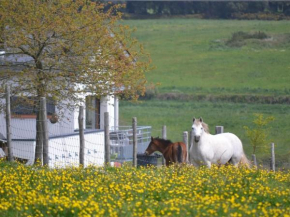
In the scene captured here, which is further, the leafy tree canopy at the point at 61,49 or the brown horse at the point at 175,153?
the leafy tree canopy at the point at 61,49

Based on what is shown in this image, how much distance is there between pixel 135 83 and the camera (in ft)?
69.1

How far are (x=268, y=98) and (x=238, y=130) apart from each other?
20.2 feet

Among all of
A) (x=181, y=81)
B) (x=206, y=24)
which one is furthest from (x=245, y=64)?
(x=206, y=24)

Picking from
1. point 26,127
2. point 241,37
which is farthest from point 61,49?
point 241,37

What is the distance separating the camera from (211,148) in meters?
17.6

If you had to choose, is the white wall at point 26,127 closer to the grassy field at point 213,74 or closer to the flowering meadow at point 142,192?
the flowering meadow at point 142,192

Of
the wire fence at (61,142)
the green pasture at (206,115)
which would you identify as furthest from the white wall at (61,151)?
the green pasture at (206,115)

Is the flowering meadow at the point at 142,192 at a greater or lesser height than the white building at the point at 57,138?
greater

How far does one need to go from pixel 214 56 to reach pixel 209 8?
5470 millimetres

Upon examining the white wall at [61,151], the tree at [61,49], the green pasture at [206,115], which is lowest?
the green pasture at [206,115]

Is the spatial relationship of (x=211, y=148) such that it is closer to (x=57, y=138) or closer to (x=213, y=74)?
(x=57, y=138)

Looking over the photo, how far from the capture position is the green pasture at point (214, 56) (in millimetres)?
52375

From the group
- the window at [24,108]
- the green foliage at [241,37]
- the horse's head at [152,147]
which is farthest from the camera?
the green foliage at [241,37]

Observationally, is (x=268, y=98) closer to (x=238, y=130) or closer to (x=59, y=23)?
(x=238, y=130)
